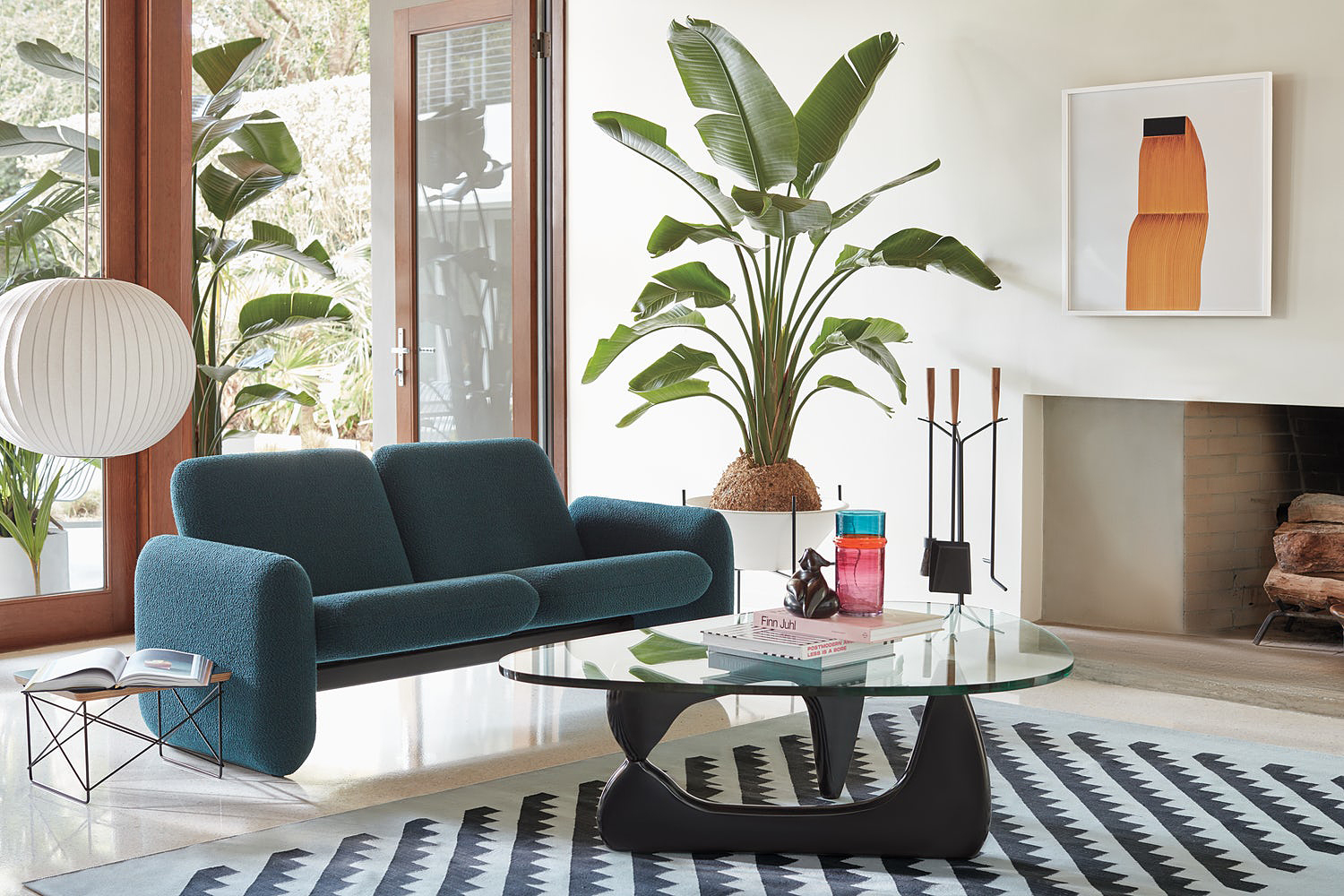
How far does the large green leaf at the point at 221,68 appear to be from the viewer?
5.72m

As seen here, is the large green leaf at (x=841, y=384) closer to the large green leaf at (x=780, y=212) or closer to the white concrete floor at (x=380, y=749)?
the large green leaf at (x=780, y=212)

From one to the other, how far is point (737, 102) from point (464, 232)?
83.6 inches

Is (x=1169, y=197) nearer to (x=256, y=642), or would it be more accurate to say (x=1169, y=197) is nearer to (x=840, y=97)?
(x=840, y=97)

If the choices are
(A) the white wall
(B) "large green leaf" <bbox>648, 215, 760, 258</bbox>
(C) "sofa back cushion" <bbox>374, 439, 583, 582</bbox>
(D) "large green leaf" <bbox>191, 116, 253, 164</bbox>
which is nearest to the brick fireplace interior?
(A) the white wall

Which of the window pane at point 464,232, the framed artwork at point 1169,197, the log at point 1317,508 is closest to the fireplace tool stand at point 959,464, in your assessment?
the framed artwork at point 1169,197

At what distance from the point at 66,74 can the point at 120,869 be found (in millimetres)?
3489

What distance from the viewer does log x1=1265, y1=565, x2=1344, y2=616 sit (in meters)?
4.88

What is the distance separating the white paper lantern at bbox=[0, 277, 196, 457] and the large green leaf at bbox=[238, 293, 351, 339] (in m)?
1.08

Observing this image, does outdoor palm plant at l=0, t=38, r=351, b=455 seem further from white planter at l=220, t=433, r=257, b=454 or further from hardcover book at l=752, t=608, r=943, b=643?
hardcover book at l=752, t=608, r=943, b=643

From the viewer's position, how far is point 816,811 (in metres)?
3.01

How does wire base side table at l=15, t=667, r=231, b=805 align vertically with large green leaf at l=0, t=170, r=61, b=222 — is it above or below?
below

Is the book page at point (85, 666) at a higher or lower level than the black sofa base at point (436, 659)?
higher

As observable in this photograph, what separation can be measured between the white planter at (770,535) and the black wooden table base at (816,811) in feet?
7.00

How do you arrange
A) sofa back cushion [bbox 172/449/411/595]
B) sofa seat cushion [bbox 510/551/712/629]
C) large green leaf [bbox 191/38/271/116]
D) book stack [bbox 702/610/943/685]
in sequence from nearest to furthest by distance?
1. book stack [bbox 702/610/943/685]
2. sofa back cushion [bbox 172/449/411/595]
3. sofa seat cushion [bbox 510/551/712/629]
4. large green leaf [bbox 191/38/271/116]
